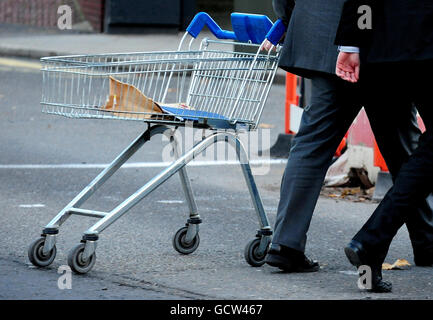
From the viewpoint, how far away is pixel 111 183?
7895 mm

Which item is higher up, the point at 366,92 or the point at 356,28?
the point at 356,28

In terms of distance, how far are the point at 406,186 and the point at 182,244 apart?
4.53ft

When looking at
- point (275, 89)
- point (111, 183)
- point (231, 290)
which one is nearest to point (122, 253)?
point (231, 290)

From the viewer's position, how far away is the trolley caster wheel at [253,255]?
521 centimetres

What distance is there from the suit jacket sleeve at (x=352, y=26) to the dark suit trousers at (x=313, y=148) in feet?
0.85

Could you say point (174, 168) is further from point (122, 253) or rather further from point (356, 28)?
point (356, 28)

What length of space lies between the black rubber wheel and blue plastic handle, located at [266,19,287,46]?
1449mm

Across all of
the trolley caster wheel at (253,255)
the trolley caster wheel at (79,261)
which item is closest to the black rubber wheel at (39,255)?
the trolley caster wheel at (79,261)

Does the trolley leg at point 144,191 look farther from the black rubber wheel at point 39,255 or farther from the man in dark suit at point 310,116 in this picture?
the man in dark suit at point 310,116

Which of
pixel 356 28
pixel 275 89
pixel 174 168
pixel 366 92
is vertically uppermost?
pixel 356 28

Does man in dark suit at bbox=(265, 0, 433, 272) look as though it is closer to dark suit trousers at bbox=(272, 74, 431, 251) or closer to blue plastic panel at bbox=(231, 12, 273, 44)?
dark suit trousers at bbox=(272, 74, 431, 251)

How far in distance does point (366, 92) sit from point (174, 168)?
3.16ft
